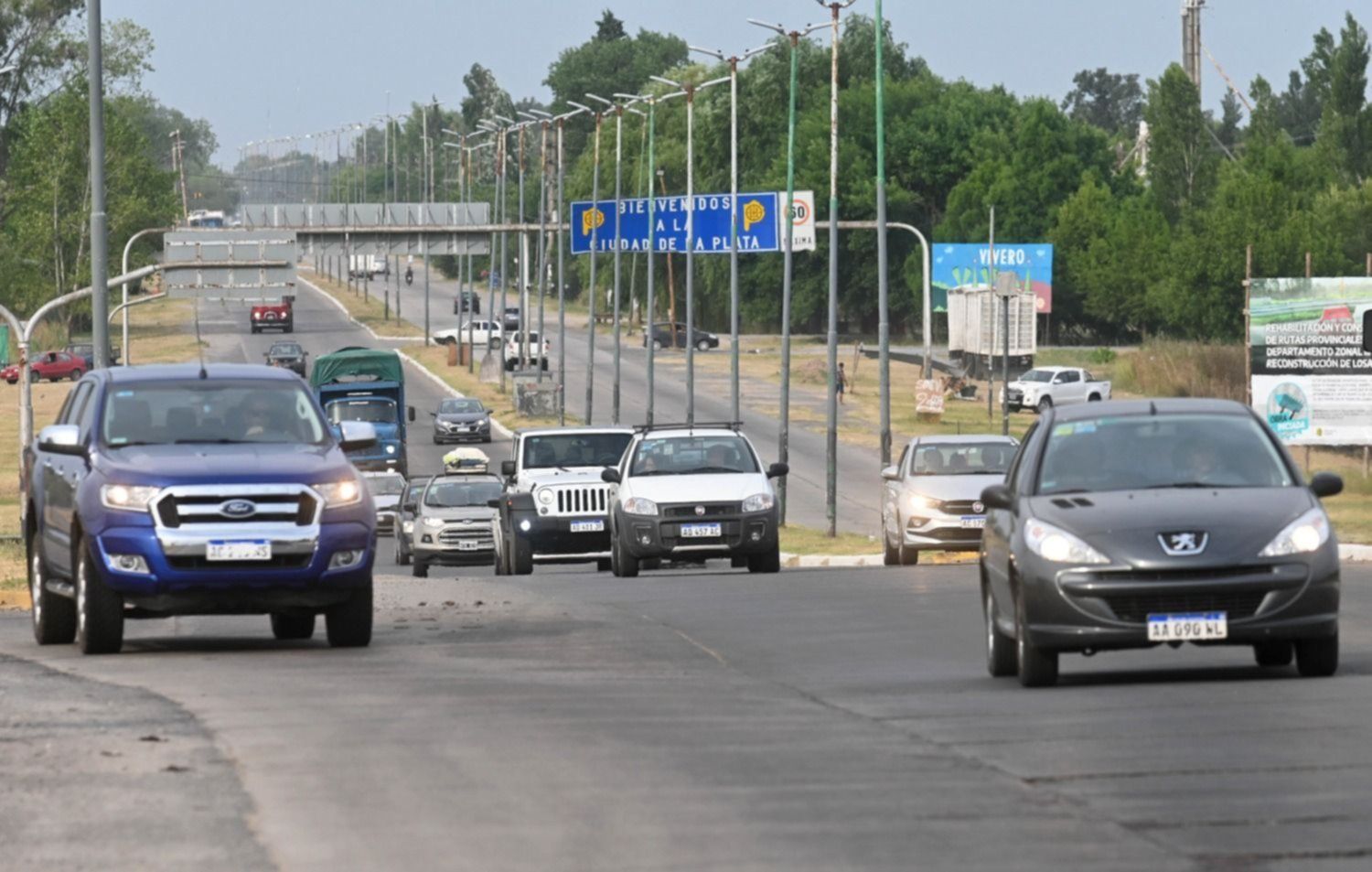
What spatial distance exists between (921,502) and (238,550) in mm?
17413

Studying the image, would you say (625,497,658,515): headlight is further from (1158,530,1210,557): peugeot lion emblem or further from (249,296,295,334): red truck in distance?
(249,296,295,334): red truck in distance

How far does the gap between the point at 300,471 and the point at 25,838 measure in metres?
7.77

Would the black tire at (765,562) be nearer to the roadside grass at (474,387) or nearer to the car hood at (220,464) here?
the car hood at (220,464)

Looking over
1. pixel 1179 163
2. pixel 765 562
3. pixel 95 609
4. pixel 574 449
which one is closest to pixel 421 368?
pixel 1179 163

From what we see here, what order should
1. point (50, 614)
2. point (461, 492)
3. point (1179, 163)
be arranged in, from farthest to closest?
1. point (1179, 163)
2. point (461, 492)
3. point (50, 614)

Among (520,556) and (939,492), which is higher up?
(939,492)

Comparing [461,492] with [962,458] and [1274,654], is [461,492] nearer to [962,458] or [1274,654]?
[962,458]

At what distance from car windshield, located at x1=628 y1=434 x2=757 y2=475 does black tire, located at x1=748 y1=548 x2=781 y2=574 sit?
1031mm

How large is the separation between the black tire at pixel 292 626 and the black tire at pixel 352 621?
1.41m

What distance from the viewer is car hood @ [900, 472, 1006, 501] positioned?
108 ft

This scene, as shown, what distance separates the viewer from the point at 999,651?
50.3 ft

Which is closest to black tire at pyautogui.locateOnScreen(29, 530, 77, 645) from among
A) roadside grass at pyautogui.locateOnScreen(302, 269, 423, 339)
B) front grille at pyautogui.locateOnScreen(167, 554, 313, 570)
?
front grille at pyautogui.locateOnScreen(167, 554, 313, 570)

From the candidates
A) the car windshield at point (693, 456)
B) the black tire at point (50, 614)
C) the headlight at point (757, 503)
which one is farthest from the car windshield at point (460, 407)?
the black tire at point (50, 614)

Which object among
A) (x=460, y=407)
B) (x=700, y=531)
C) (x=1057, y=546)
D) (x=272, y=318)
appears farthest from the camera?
(x=272, y=318)
